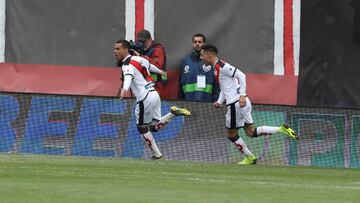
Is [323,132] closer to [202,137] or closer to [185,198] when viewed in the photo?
[202,137]

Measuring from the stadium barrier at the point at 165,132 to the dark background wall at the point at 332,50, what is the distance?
94 centimetres

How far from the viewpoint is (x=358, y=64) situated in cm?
1958

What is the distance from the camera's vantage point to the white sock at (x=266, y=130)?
18.4m

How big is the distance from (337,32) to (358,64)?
26.8 inches

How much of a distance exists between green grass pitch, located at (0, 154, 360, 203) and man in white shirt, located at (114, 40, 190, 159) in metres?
0.92

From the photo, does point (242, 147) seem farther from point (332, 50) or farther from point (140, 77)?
point (332, 50)

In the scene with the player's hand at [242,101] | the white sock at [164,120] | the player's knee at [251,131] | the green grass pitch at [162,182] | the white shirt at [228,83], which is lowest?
the green grass pitch at [162,182]

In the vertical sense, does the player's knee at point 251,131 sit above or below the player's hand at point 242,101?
below

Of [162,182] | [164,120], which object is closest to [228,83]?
[164,120]

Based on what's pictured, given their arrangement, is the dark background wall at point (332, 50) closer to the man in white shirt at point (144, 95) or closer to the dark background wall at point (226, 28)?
the dark background wall at point (226, 28)

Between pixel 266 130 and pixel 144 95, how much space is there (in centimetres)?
220

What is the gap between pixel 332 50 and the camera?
19578 millimetres

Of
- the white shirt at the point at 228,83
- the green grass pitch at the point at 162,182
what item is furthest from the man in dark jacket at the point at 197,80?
the green grass pitch at the point at 162,182

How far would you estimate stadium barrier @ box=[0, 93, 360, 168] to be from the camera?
18766mm
